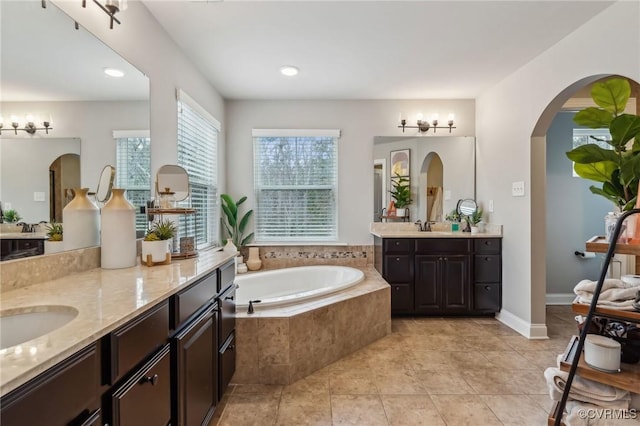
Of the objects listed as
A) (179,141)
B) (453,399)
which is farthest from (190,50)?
(453,399)

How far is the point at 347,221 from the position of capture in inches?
160

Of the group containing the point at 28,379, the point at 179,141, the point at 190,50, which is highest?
the point at 190,50

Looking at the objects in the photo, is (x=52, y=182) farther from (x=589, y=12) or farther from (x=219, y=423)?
(x=589, y=12)

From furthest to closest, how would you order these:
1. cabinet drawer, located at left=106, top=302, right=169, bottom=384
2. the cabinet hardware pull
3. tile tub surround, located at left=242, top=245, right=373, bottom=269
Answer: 1. tile tub surround, located at left=242, top=245, right=373, bottom=269
2. the cabinet hardware pull
3. cabinet drawer, located at left=106, top=302, right=169, bottom=384

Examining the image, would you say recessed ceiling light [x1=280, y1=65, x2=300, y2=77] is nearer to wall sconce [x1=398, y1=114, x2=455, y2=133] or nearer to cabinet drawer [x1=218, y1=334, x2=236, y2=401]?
wall sconce [x1=398, y1=114, x2=455, y2=133]

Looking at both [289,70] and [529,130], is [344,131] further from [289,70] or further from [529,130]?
[529,130]

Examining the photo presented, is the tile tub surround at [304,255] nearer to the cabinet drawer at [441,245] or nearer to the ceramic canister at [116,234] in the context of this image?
the cabinet drawer at [441,245]

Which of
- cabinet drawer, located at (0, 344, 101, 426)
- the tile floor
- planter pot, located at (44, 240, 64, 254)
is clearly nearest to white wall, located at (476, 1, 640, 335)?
the tile floor

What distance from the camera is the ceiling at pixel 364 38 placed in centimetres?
214

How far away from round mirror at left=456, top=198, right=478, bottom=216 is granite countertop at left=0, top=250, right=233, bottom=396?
320 centimetres

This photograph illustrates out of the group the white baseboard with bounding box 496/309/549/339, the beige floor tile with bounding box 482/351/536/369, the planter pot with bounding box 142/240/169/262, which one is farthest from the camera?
the white baseboard with bounding box 496/309/549/339

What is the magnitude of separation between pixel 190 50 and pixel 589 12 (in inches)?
115

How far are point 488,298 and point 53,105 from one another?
3.93 m
